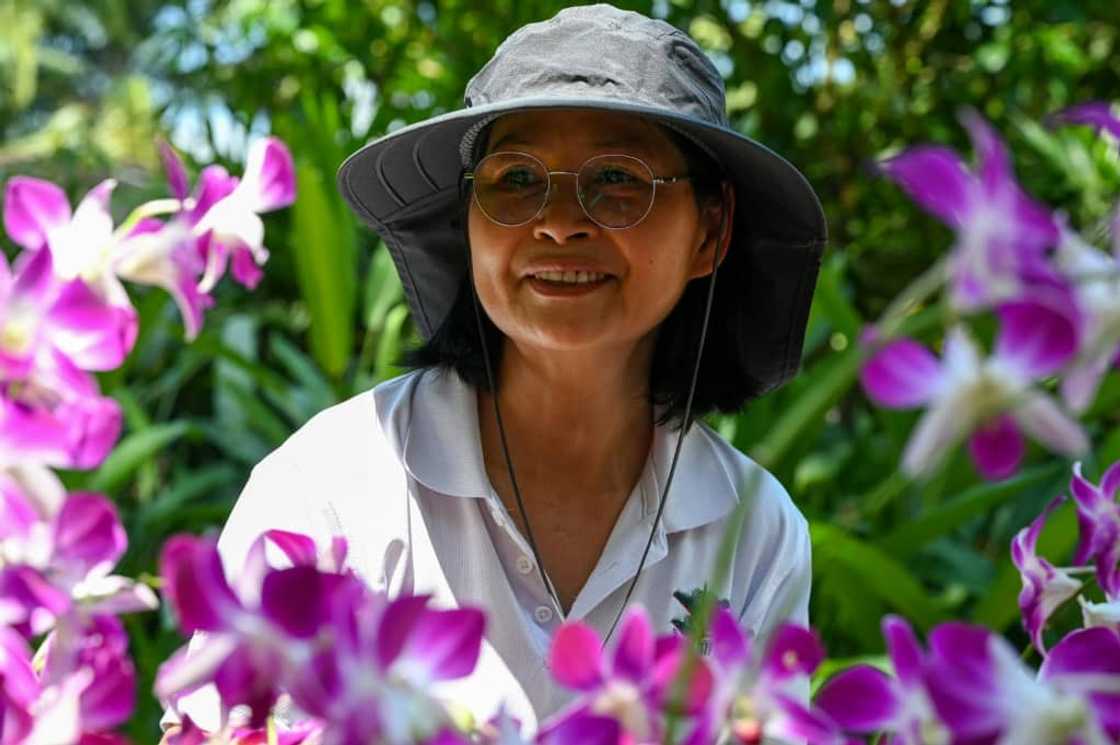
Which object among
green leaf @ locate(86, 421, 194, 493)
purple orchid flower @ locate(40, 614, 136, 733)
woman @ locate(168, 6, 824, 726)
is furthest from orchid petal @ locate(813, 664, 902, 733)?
green leaf @ locate(86, 421, 194, 493)

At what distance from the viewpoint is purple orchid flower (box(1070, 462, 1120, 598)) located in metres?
0.59

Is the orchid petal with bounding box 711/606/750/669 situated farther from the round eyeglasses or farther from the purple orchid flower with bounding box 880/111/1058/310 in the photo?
the round eyeglasses

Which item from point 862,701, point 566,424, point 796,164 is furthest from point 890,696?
point 796,164

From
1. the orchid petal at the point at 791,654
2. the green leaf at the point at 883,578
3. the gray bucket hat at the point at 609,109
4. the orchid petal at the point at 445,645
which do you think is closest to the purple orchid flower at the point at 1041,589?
the orchid petal at the point at 791,654

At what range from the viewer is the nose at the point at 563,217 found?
3.75ft

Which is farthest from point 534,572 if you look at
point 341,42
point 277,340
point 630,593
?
point 341,42

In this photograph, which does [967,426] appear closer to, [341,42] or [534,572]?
[534,572]

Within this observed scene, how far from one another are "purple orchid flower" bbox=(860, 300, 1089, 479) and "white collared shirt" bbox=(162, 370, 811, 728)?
2.57 ft

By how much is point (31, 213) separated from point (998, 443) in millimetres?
319

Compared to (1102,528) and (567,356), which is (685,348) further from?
(1102,528)

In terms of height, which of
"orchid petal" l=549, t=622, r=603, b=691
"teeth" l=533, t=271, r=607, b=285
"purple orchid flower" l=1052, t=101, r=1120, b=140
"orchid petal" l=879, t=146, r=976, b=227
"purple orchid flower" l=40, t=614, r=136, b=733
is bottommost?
"teeth" l=533, t=271, r=607, b=285

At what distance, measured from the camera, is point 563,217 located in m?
1.14

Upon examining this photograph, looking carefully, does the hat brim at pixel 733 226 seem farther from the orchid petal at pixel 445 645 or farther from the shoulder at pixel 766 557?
the orchid petal at pixel 445 645

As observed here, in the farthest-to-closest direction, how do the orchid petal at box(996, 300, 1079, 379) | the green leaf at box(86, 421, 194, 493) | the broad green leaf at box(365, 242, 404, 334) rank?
the broad green leaf at box(365, 242, 404, 334)
the green leaf at box(86, 421, 194, 493)
the orchid petal at box(996, 300, 1079, 379)
